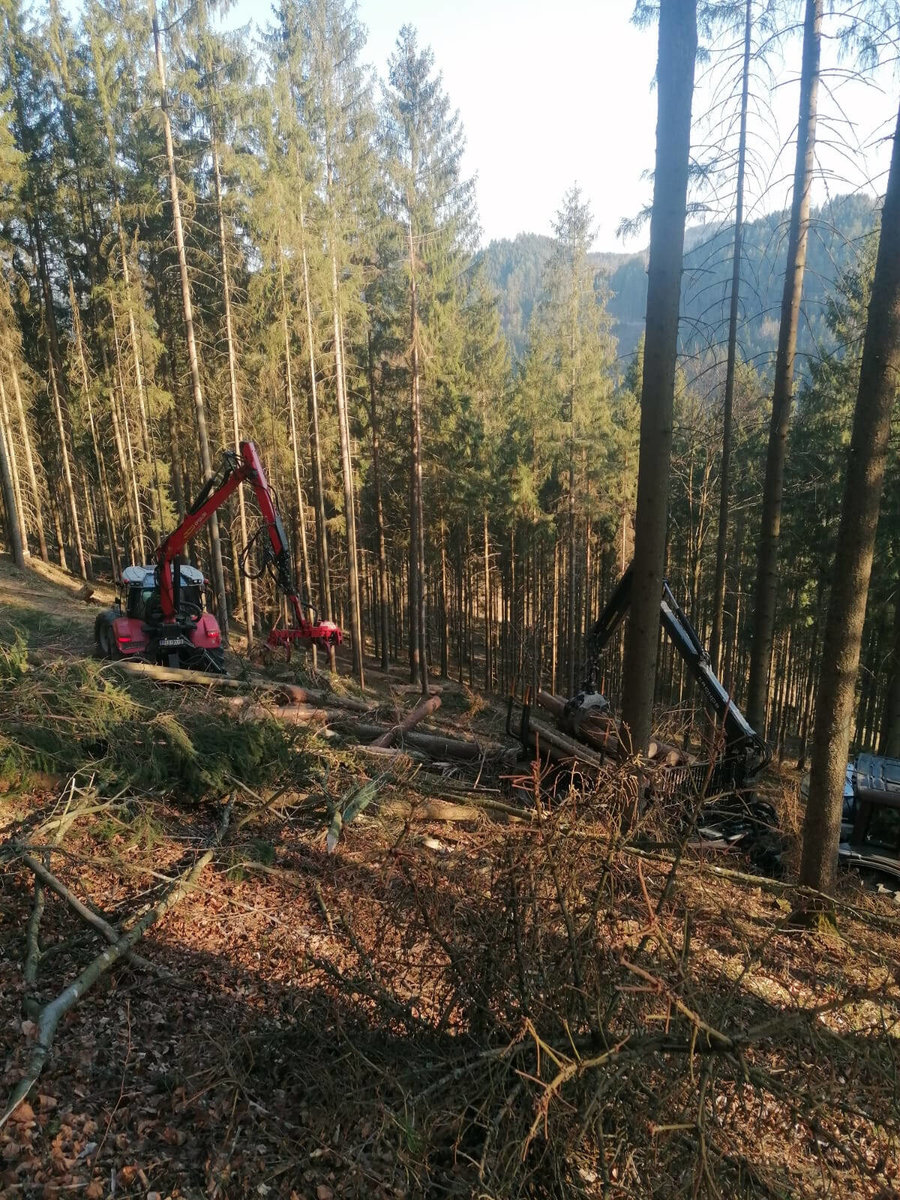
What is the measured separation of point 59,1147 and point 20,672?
5036 millimetres

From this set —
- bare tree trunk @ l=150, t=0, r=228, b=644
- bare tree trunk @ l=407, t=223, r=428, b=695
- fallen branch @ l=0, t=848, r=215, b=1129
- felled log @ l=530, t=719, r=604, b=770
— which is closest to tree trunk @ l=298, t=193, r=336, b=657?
bare tree trunk @ l=407, t=223, r=428, b=695

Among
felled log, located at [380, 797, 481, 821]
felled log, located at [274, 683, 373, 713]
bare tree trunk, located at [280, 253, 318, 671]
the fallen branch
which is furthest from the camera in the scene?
bare tree trunk, located at [280, 253, 318, 671]

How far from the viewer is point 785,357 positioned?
10.1 m

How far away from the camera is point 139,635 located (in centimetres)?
1196

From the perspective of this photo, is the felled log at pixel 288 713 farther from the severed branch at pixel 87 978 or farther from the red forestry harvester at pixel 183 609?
the severed branch at pixel 87 978

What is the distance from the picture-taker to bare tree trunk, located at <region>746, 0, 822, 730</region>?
9.55m

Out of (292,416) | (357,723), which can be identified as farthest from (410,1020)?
(292,416)

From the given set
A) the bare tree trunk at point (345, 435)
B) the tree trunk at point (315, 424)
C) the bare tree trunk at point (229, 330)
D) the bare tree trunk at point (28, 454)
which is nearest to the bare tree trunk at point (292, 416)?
the bare tree trunk at point (229, 330)

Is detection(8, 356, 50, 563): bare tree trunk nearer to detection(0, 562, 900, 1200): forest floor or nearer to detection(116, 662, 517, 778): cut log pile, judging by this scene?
detection(116, 662, 517, 778): cut log pile

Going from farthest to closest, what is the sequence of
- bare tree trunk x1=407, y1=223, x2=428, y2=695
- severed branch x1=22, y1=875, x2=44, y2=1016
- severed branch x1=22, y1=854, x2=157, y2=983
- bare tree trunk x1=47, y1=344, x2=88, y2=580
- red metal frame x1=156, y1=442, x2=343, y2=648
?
bare tree trunk x1=47, y1=344, x2=88, y2=580 < bare tree trunk x1=407, y1=223, x2=428, y2=695 < red metal frame x1=156, y1=442, x2=343, y2=648 < severed branch x1=22, y1=854, x2=157, y2=983 < severed branch x1=22, y1=875, x2=44, y2=1016

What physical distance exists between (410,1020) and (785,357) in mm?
10492

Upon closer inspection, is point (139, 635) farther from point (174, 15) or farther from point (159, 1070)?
point (174, 15)

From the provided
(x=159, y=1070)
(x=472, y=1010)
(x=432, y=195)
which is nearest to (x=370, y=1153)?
(x=472, y=1010)

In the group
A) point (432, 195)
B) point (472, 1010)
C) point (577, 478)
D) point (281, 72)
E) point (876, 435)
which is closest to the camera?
point (472, 1010)
